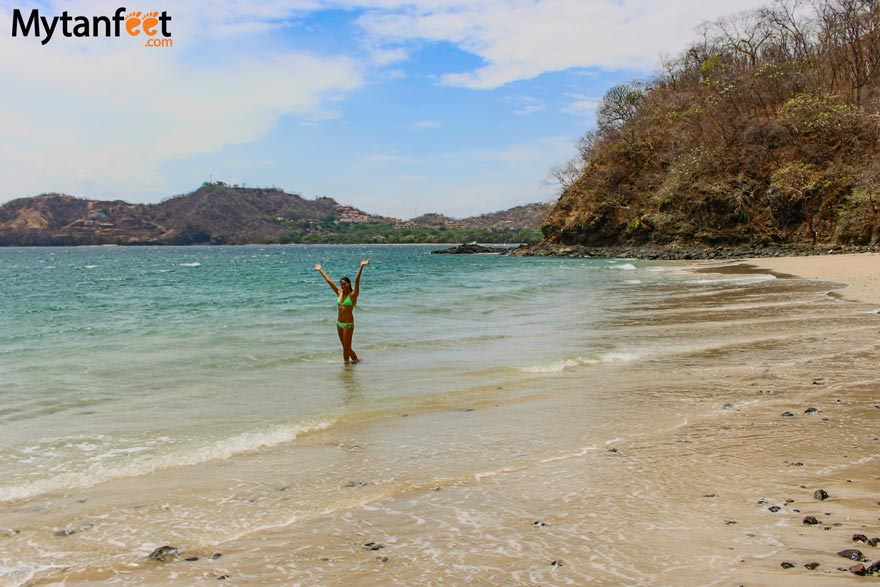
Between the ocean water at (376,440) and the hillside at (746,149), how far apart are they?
38.7 metres

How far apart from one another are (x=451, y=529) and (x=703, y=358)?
24.4ft

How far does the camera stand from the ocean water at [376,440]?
3922 mm

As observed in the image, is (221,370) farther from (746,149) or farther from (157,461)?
(746,149)

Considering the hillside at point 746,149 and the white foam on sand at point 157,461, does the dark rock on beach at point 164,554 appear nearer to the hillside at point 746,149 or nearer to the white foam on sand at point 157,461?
the white foam on sand at point 157,461

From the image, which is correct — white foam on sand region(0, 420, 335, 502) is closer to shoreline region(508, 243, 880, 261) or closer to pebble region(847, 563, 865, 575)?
pebble region(847, 563, 865, 575)

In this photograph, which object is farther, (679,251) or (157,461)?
(679,251)

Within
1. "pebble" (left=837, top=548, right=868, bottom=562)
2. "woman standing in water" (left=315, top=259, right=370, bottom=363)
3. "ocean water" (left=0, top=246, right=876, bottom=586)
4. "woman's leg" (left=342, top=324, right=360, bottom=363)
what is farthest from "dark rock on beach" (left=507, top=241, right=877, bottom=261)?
"pebble" (left=837, top=548, right=868, bottom=562)

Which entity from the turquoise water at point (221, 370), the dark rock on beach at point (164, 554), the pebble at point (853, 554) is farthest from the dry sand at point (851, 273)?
the dark rock on beach at point (164, 554)

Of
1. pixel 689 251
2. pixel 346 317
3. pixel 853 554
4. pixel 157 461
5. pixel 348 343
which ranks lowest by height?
pixel 157 461

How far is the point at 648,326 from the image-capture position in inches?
569

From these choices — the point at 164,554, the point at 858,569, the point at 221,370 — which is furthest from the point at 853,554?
the point at 221,370

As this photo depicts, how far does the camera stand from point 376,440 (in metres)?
6.43

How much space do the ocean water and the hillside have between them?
3872 centimetres

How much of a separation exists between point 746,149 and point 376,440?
5547cm
